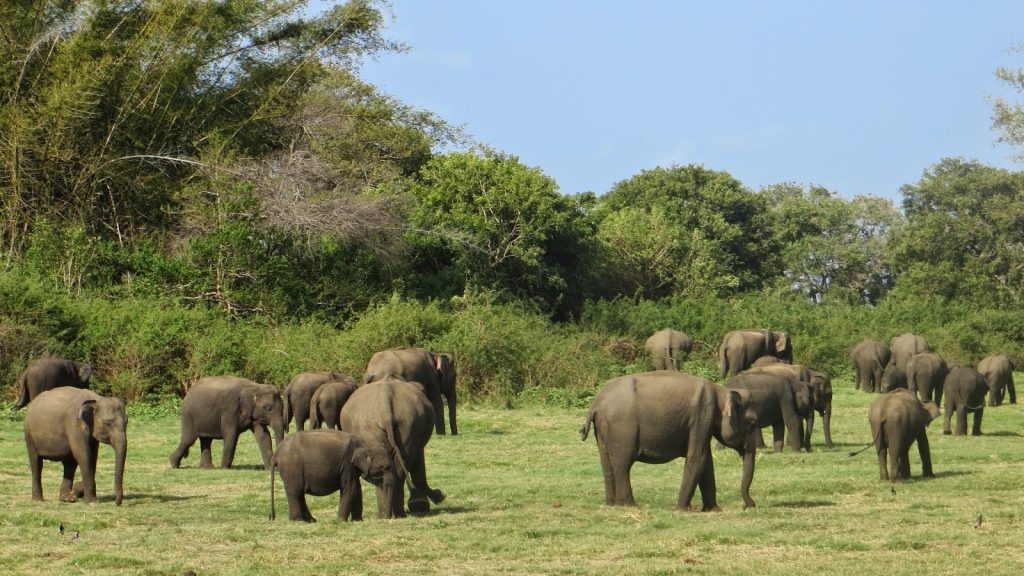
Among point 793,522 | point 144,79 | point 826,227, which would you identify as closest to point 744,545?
point 793,522

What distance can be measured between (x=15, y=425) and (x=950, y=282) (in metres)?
36.4

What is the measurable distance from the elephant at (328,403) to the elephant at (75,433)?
12.7 feet

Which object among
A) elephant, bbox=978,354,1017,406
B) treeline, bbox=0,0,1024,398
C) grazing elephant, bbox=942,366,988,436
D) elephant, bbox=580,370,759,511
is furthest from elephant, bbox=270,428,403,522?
elephant, bbox=978,354,1017,406

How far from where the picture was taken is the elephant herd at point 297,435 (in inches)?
Result: 531

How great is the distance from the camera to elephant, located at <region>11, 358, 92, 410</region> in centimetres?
2400

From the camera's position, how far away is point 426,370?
24.1m

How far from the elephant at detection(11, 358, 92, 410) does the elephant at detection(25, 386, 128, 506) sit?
28.7 feet

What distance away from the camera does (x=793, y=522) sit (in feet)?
44.6

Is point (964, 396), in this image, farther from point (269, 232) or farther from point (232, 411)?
point (269, 232)

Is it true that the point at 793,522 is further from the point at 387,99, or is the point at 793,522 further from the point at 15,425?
the point at 387,99

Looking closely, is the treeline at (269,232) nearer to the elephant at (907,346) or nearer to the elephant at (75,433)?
the elephant at (907,346)

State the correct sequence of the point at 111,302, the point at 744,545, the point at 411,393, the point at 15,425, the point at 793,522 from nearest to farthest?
1. the point at 744,545
2. the point at 793,522
3. the point at 411,393
4. the point at 15,425
5. the point at 111,302

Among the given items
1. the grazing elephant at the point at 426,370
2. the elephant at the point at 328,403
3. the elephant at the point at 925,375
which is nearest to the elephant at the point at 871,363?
the elephant at the point at 925,375

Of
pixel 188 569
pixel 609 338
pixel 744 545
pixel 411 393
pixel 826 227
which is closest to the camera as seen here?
pixel 188 569
